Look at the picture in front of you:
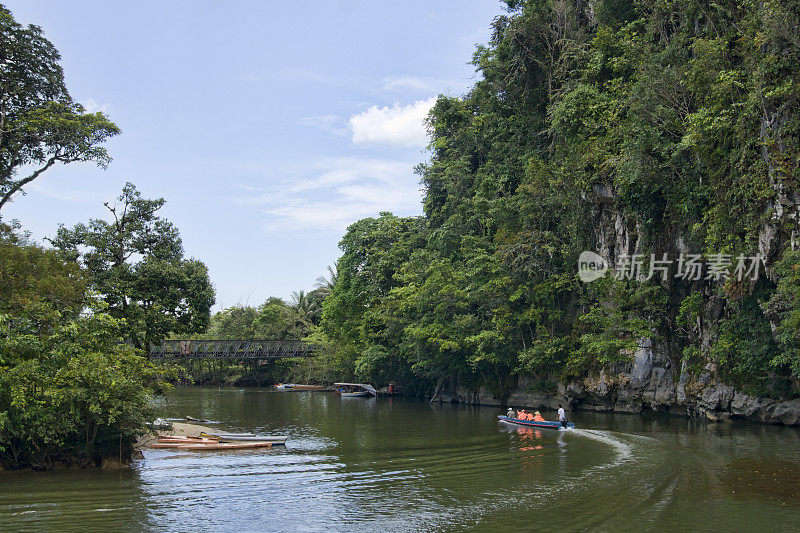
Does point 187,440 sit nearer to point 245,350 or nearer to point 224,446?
point 224,446

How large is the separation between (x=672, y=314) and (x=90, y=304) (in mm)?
24950

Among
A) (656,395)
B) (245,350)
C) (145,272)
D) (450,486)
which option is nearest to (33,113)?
(145,272)

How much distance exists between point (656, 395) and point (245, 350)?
138 ft

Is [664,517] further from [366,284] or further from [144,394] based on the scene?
[366,284]

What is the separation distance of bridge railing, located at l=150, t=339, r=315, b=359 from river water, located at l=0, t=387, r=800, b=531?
37028 millimetres

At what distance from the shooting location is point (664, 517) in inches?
434

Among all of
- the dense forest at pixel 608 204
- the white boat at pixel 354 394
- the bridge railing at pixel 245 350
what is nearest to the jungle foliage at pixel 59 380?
the dense forest at pixel 608 204

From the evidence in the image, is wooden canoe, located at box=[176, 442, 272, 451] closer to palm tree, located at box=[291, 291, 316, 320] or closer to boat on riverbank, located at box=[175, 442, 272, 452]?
boat on riverbank, located at box=[175, 442, 272, 452]

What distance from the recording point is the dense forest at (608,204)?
21344 mm

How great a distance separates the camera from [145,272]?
98.6 feet

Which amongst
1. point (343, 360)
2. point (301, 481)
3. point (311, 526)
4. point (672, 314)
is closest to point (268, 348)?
point (343, 360)

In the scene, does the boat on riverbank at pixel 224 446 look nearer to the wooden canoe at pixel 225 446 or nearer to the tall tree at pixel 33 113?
the wooden canoe at pixel 225 446

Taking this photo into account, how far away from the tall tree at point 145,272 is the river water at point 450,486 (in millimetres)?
11885

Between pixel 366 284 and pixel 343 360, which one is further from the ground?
pixel 366 284
